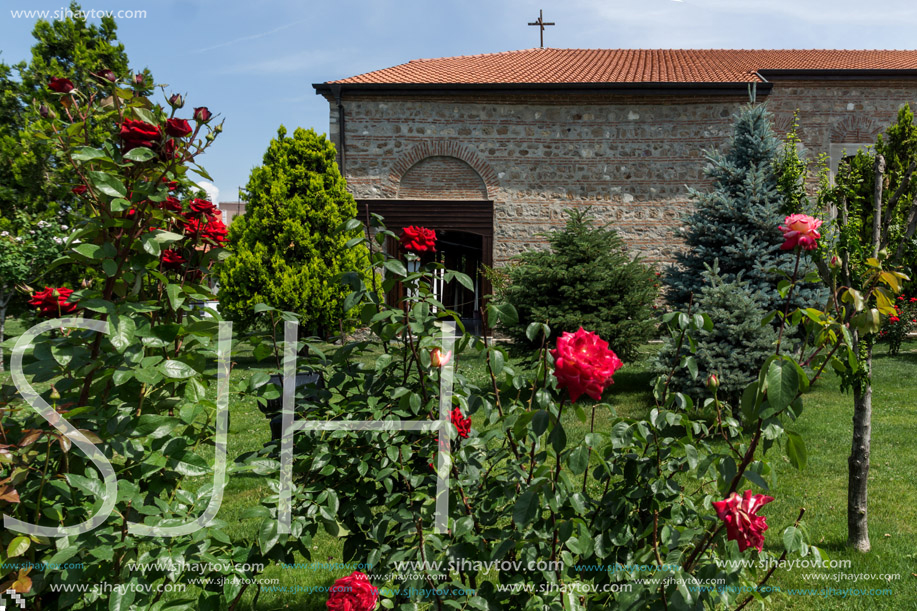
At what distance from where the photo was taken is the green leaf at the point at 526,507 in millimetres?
1586

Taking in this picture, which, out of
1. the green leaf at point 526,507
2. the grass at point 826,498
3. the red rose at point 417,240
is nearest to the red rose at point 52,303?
the grass at point 826,498

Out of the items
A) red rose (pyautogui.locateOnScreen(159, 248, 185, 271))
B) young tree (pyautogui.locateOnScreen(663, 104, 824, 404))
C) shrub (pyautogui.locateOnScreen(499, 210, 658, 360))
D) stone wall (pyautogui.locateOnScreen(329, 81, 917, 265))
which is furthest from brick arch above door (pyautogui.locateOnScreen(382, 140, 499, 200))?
red rose (pyautogui.locateOnScreen(159, 248, 185, 271))

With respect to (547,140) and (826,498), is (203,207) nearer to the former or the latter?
(826,498)

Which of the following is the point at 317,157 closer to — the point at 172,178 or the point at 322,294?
the point at 322,294

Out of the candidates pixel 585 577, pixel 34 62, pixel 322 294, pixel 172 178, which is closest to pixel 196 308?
pixel 172 178

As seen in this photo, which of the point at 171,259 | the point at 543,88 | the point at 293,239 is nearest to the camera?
the point at 171,259

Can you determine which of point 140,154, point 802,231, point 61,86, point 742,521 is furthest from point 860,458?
point 61,86

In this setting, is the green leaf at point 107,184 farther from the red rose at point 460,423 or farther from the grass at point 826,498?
the red rose at point 460,423

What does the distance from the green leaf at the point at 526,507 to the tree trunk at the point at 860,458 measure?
240cm

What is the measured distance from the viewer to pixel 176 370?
164cm

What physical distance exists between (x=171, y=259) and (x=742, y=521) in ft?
6.14

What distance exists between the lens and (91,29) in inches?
548

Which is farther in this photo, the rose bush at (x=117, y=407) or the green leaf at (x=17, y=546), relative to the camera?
the rose bush at (x=117, y=407)

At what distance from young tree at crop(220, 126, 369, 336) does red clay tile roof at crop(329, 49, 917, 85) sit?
2.56 m
